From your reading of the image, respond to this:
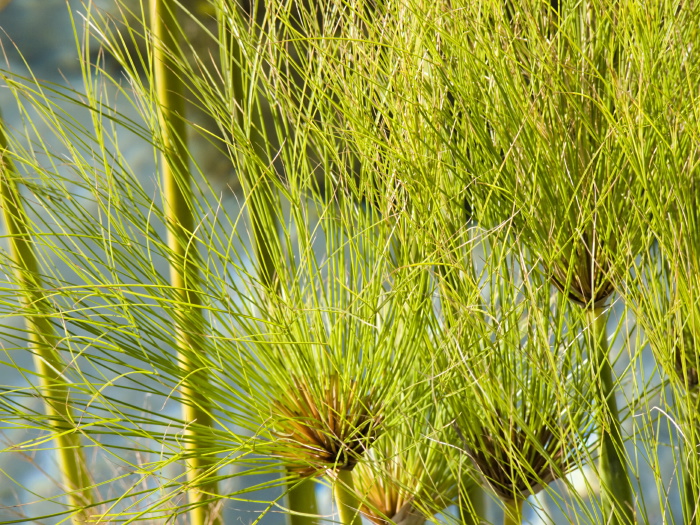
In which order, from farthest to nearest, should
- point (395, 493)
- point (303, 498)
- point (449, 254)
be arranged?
point (303, 498)
point (395, 493)
point (449, 254)

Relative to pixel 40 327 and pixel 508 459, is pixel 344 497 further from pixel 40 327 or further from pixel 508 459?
pixel 40 327

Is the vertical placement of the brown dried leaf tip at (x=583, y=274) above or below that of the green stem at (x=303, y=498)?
above

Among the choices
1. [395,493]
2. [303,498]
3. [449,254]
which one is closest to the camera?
[449,254]

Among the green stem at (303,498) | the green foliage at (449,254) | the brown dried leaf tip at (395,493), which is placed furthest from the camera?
the green stem at (303,498)

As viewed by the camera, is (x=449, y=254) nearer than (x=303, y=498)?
Yes

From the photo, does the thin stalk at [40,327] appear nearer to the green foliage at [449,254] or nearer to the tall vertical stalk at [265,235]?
the green foliage at [449,254]

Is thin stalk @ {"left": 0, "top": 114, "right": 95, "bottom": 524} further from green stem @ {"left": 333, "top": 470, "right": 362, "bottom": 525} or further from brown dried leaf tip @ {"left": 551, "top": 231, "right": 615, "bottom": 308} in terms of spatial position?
brown dried leaf tip @ {"left": 551, "top": 231, "right": 615, "bottom": 308}

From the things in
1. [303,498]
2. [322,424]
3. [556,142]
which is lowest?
[303,498]

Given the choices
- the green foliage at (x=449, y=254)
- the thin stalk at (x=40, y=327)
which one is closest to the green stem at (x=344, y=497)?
the green foliage at (x=449, y=254)

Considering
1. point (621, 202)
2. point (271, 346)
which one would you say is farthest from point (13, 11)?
point (621, 202)

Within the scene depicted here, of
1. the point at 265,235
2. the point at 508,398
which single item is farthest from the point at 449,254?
the point at 265,235
